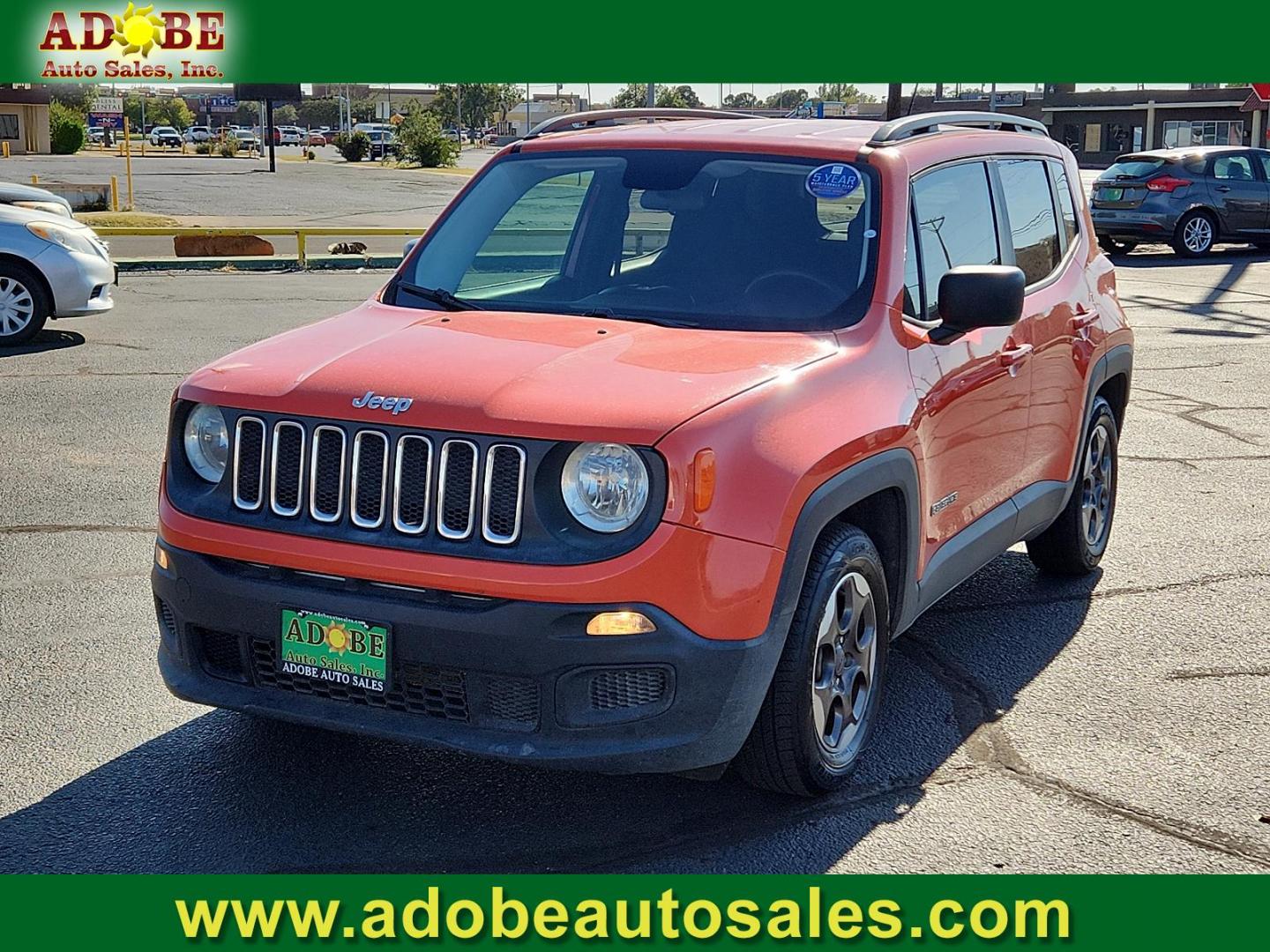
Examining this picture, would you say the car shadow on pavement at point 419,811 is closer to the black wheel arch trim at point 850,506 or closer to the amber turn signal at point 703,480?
the black wheel arch trim at point 850,506

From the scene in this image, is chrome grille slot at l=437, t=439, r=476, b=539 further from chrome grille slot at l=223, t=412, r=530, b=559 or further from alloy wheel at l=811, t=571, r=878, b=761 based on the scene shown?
alloy wheel at l=811, t=571, r=878, b=761

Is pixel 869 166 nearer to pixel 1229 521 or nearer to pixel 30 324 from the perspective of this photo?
pixel 1229 521

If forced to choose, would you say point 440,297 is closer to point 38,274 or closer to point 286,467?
point 286,467

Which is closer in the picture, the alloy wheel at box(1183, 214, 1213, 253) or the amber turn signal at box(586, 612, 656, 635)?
the amber turn signal at box(586, 612, 656, 635)

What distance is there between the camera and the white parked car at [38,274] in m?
12.5

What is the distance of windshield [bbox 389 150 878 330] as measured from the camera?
473 cm

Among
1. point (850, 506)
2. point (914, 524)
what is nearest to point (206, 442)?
point (850, 506)

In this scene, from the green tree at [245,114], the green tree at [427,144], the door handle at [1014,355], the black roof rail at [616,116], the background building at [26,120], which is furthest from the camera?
the green tree at [245,114]

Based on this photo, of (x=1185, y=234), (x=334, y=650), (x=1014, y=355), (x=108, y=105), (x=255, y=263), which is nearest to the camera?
(x=334, y=650)

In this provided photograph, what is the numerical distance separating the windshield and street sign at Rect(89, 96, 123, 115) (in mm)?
27126

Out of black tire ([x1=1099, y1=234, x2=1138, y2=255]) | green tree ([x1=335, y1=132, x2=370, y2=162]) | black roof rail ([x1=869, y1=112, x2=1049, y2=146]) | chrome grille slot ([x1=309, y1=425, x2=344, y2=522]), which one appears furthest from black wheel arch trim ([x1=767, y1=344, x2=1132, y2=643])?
green tree ([x1=335, y1=132, x2=370, y2=162])

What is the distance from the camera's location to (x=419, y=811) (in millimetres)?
4199

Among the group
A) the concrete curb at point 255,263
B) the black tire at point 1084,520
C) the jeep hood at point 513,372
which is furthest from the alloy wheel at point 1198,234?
the jeep hood at point 513,372

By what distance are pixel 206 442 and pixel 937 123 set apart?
2.80 meters
